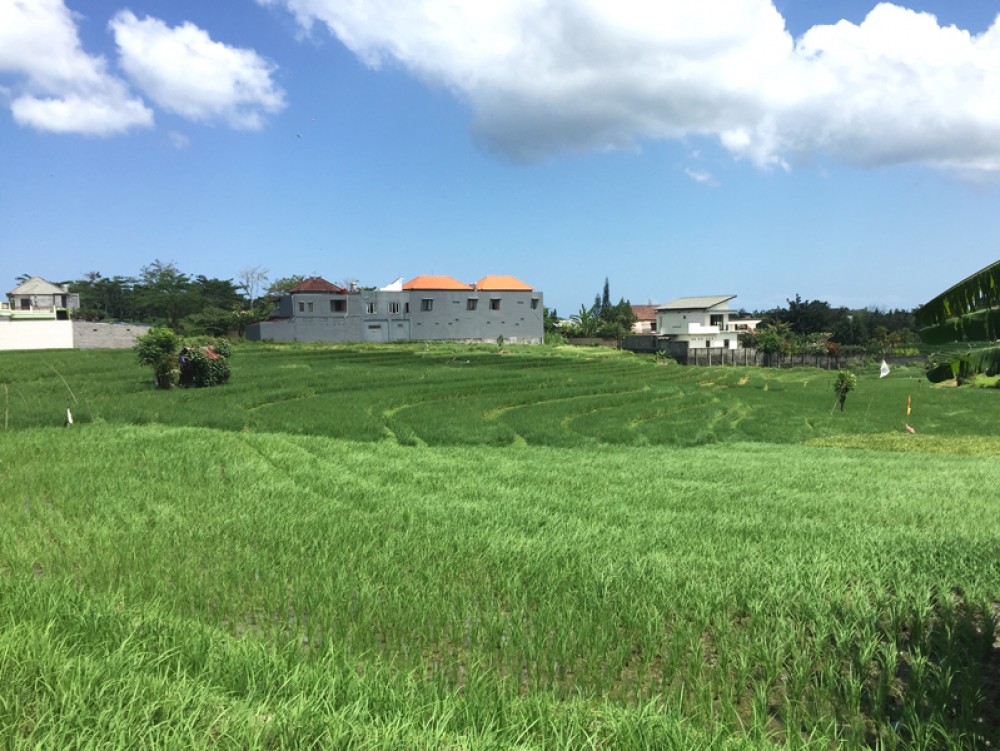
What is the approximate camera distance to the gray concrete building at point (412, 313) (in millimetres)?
65000

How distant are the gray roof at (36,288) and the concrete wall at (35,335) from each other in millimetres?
33225

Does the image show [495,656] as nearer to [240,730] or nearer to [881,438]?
[240,730]

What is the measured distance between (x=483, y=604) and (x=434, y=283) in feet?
221

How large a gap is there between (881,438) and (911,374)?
44.4 meters

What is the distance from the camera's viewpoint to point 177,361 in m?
25.4

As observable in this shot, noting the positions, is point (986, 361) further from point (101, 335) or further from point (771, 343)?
point (771, 343)

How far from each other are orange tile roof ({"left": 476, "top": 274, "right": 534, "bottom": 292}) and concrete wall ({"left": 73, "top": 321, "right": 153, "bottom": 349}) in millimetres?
35158

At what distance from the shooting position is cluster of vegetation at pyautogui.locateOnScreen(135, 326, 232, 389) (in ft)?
81.4

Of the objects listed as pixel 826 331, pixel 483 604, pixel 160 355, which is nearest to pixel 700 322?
pixel 826 331

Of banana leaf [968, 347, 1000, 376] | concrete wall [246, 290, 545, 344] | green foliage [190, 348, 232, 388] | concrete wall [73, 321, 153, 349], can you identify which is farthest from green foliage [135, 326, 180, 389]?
concrete wall [246, 290, 545, 344]

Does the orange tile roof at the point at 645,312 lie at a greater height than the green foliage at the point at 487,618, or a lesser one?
Result: greater

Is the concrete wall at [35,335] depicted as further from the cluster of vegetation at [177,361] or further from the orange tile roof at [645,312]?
the orange tile roof at [645,312]

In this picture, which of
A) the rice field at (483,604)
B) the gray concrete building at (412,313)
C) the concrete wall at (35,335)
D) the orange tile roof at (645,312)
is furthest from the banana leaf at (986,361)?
the orange tile roof at (645,312)

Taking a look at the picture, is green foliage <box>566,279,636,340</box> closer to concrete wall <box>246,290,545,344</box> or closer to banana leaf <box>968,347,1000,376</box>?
concrete wall <box>246,290,545,344</box>
